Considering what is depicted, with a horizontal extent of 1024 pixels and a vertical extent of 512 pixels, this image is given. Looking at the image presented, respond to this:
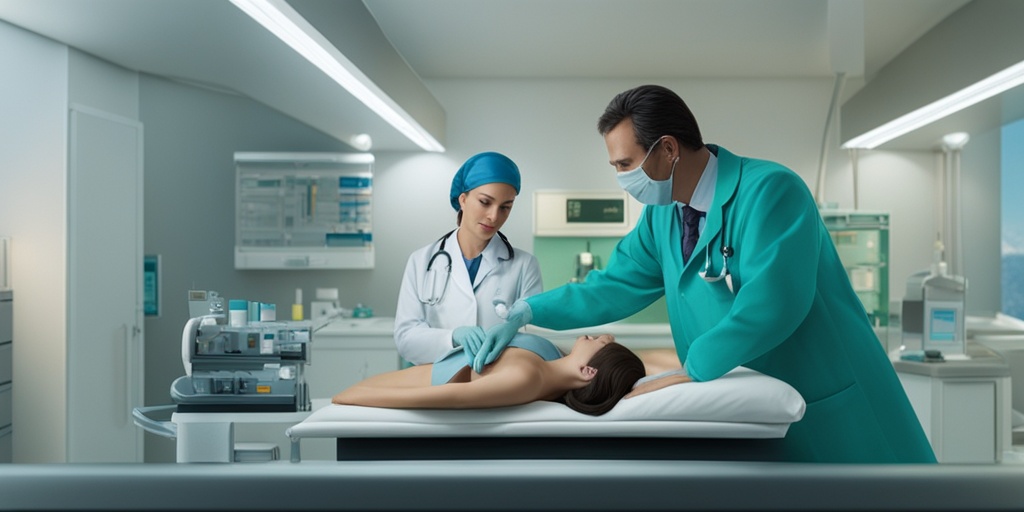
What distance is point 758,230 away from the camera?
1.62 meters

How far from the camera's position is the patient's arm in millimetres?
1610

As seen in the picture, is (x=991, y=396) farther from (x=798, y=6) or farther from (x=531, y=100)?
(x=531, y=100)

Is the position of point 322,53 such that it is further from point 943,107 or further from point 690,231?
point 943,107

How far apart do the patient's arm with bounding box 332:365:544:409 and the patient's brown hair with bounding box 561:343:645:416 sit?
5.5 inches

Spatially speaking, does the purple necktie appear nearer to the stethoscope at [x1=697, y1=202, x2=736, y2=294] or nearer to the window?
Result: the stethoscope at [x1=697, y1=202, x2=736, y2=294]

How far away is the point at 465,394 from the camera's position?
1.61 meters

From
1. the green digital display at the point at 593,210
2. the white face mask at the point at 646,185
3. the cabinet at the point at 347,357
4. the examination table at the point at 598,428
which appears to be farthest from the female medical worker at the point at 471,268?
the green digital display at the point at 593,210

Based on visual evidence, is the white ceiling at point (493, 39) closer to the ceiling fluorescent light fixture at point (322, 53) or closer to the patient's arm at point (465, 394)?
the ceiling fluorescent light fixture at point (322, 53)

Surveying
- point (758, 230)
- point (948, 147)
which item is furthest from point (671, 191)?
point (948, 147)

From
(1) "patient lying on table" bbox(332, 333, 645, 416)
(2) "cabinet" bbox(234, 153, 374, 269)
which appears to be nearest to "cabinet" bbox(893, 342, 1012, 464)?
(1) "patient lying on table" bbox(332, 333, 645, 416)

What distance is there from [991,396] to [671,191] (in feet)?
8.79

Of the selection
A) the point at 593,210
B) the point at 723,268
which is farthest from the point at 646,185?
the point at 593,210

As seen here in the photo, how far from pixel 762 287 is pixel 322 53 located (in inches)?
79.0

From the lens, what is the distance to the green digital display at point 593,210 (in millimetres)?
5414
